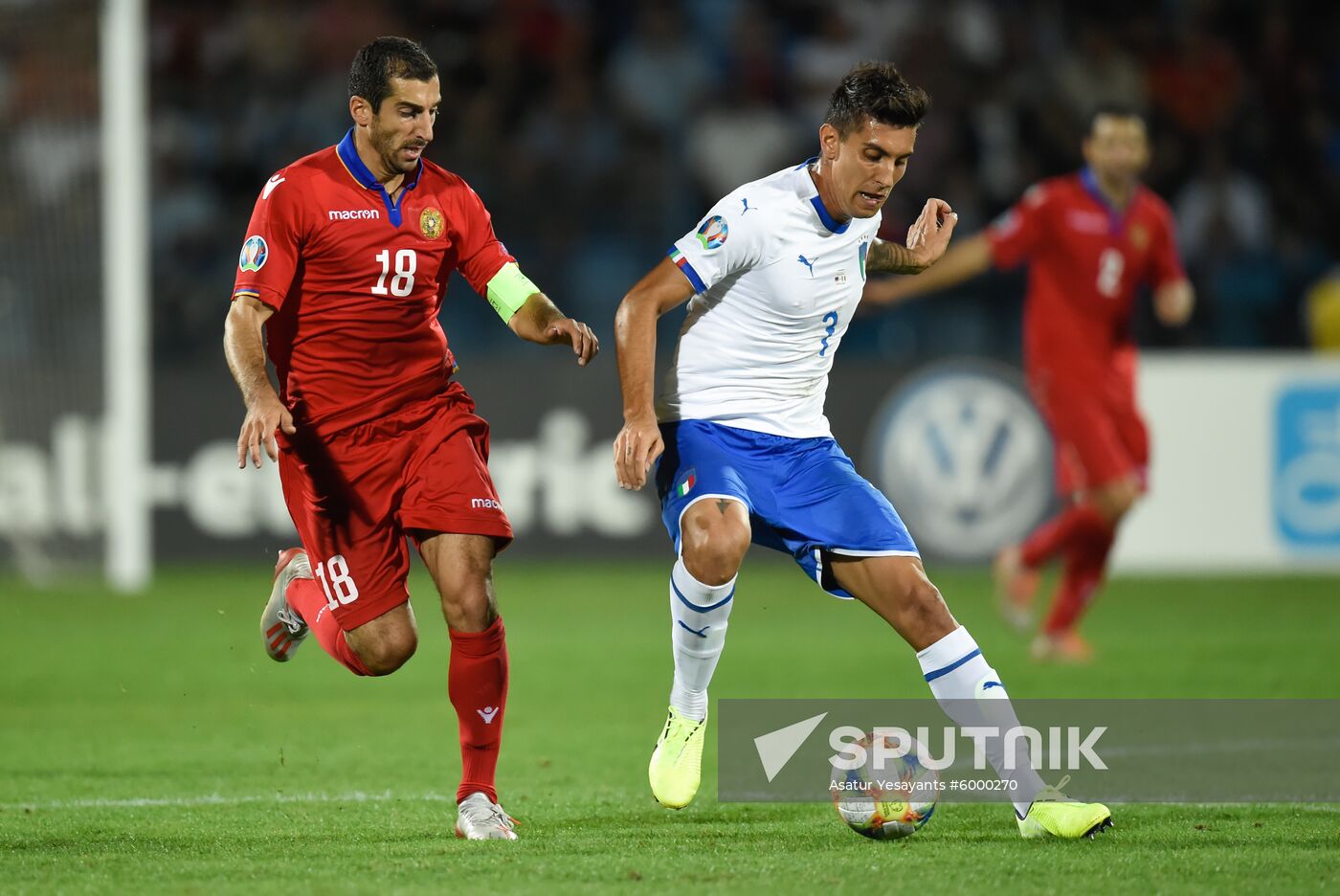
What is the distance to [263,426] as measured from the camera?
5.05 m

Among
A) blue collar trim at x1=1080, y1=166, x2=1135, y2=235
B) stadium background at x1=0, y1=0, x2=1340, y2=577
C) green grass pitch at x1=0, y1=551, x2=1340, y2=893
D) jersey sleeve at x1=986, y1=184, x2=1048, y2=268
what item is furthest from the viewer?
stadium background at x1=0, y1=0, x2=1340, y2=577

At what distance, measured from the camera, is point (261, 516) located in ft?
44.7

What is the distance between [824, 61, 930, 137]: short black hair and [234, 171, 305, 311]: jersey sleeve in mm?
1630

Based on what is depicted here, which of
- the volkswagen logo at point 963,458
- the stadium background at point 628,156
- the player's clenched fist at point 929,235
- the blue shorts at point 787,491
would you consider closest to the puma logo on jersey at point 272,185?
the blue shorts at point 787,491

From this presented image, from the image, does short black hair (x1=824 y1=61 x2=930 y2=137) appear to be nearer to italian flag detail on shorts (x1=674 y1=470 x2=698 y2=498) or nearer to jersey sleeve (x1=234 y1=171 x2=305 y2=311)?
italian flag detail on shorts (x1=674 y1=470 x2=698 y2=498)

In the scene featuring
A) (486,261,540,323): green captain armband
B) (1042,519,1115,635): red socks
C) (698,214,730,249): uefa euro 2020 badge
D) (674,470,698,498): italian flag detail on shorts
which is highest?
(698,214,730,249): uefa euro 2020 badge

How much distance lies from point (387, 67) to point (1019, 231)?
5311mm

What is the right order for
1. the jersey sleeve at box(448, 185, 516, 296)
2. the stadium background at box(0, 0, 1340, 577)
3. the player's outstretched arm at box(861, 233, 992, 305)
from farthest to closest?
the stadium background at box(0, 0, 1340, 577) < the player's outstretched arm at box(861, 233, 992, 305) < the jersey sleeve at box(448, 185, 516, 296)

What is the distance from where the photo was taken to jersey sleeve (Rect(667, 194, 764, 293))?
18.0ft

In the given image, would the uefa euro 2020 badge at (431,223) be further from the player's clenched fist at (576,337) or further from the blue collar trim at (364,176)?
the player's clenched fist at (576,337)

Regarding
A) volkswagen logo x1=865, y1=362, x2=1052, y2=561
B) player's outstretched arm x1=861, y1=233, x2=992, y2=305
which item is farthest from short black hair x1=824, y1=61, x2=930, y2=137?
volkswagen logo x1=865, y1=362, x2=1052, y2=561

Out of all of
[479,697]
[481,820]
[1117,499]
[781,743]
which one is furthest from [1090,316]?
[481,820]

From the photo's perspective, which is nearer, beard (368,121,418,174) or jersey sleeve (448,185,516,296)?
beard (368,121,418,174)

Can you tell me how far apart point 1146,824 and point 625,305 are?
2110mm
